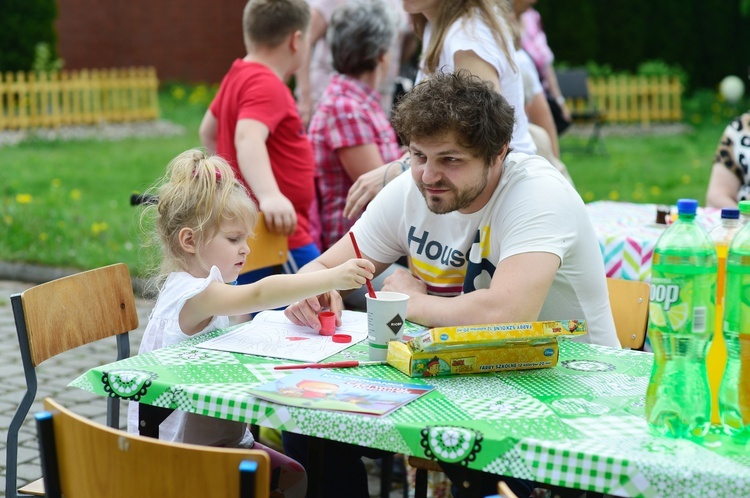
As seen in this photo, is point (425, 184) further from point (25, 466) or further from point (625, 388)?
point (25, 466)

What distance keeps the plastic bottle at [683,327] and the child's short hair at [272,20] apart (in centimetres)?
282

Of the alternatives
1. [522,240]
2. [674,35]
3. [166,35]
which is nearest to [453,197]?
[522,240]

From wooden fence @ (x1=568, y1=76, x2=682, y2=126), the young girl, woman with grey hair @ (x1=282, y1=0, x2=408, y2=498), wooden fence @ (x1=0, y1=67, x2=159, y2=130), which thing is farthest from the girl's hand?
wooden fence @ (x1=568, y1=76, x2=682, y2=126)

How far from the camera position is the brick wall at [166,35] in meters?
19.8

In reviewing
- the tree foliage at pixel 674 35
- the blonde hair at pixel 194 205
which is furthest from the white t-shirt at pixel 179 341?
the tree foliage at pixel 674 35

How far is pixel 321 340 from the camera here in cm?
270

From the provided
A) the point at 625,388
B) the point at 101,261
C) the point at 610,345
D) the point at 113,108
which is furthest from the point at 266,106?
the point at 113,108

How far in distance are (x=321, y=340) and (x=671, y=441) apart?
1.04 meters

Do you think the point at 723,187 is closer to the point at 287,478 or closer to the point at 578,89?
the point at 287,478

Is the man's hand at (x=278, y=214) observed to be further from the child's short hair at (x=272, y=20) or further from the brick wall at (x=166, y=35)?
the brick wall at (x=166, y=35)

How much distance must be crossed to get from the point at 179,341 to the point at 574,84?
1159cm

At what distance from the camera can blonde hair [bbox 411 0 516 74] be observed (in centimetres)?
371

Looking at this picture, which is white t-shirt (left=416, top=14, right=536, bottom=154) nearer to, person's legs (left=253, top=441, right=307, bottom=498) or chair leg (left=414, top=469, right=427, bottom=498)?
chair leg (left=414, top=469, right=427, bottom=498)

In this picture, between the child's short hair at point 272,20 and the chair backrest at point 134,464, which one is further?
the child's short hair at point 272,20
